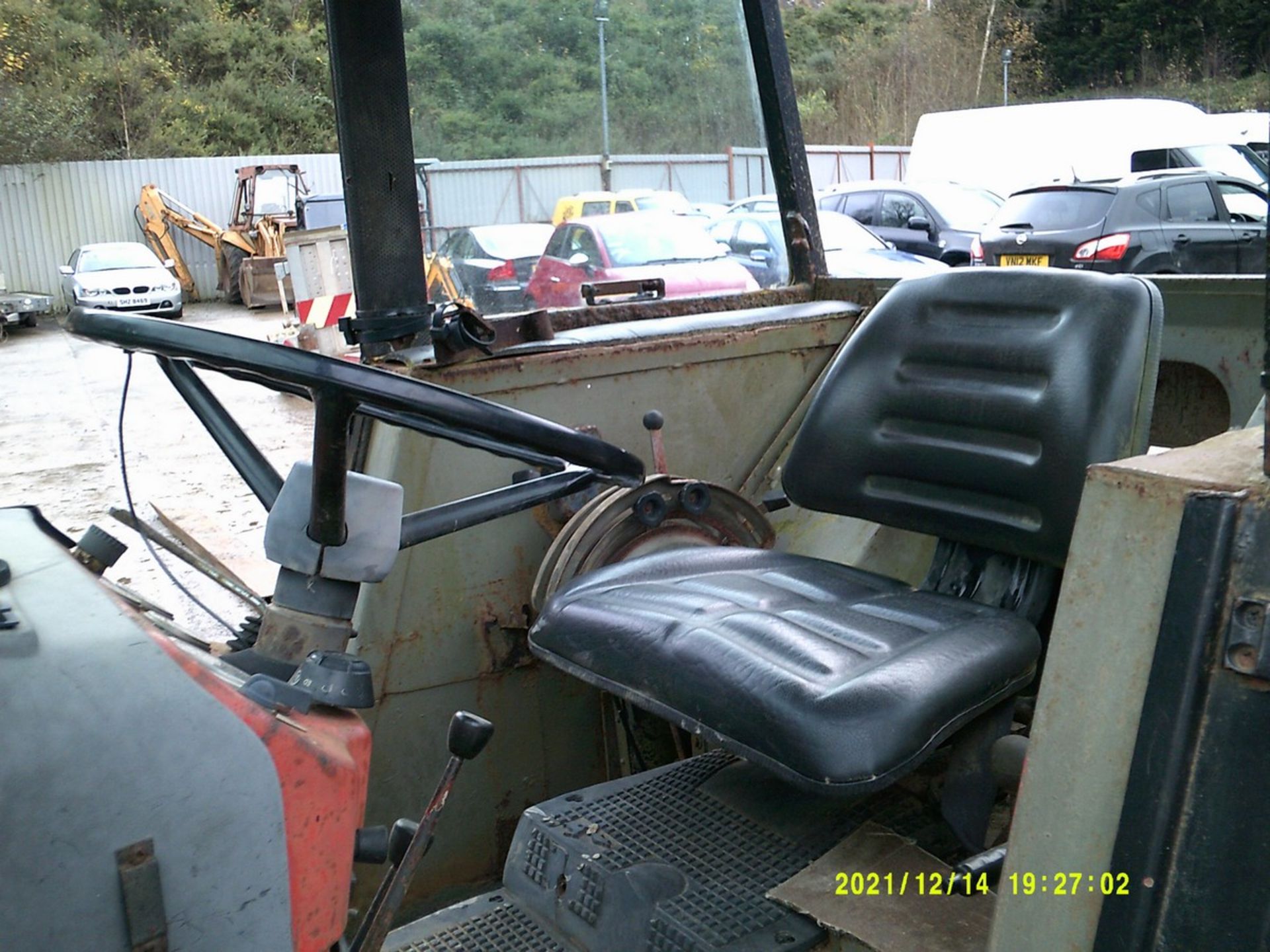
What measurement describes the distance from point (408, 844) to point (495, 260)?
150cm

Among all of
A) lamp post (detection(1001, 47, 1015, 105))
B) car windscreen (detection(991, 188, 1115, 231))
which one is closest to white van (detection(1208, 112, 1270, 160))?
car windscreen (detection(991, 188, 1115, 231))

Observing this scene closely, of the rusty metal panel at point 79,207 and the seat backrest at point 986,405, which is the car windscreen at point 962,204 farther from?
the seat backrest at point 986,405

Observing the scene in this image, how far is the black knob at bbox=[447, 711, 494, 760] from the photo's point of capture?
1.16 metres

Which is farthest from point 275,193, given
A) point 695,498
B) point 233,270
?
point 695,498

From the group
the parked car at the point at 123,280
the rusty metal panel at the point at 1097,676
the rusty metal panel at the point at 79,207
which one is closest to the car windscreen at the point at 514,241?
the rusty metal panel at the point at 1097,676

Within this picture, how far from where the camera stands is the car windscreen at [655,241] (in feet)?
8.30

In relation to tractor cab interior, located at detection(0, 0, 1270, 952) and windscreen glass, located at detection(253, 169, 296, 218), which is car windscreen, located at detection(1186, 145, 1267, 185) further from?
windscreen glass, located at detection(253, 169, 296, 218)

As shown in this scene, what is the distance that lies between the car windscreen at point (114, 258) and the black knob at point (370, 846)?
17.4 meters

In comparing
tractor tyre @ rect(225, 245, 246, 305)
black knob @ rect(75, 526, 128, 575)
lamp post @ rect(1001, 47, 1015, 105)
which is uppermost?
lamp post @ rect(1001, 47, 1015, 105)

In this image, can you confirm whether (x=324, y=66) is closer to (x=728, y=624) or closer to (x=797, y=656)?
Answer: (x=728, y=624)

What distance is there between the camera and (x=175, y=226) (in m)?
21.1

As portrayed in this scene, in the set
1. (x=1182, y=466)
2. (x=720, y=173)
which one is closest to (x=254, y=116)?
(x=720, y=173)

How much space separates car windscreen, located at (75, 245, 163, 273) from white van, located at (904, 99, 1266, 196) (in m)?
10.9

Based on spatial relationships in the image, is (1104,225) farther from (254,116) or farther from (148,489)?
(254,116)
